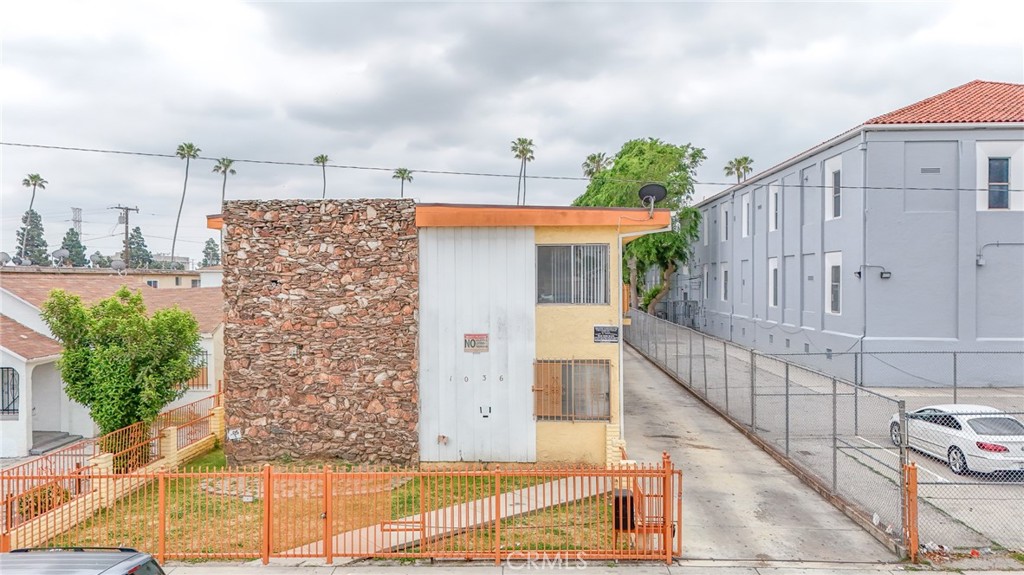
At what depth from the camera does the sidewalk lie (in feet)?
26.5

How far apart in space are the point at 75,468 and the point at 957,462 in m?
17.4

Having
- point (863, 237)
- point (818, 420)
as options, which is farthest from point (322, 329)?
point (863, 237)

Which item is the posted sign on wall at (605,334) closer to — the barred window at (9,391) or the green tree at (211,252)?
the barred window at (9,391)

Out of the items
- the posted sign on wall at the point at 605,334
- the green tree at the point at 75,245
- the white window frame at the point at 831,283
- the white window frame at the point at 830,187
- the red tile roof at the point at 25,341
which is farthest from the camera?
the green tree at the point at 75,245

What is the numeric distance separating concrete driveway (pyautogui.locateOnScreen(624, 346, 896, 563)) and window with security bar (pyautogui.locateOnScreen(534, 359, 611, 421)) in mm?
2486

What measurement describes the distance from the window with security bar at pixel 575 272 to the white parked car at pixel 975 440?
6.46m

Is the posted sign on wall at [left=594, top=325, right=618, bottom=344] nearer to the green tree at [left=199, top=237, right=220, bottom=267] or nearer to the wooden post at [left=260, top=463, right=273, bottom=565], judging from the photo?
the wooden post at [left=260, top=463, right=273, bottom=565]

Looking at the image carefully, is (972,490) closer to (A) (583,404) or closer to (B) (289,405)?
(A) (583,404)

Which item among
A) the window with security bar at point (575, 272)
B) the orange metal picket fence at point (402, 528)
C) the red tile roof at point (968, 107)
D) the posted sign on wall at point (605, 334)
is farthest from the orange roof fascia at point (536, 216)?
the red tile roof at point (968, 107)

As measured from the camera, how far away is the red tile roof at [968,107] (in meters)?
21.8

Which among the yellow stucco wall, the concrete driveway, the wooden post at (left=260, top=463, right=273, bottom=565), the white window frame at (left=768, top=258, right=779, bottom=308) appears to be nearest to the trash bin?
the concrete driveway

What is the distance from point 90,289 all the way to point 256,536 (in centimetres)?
1989

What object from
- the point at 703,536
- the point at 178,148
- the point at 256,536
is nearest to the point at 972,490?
the point at 703,536

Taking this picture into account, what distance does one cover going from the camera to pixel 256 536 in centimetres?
928
